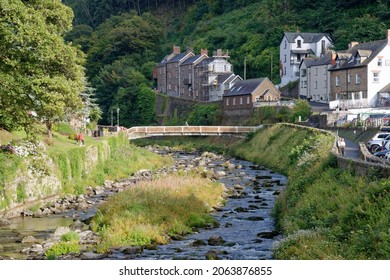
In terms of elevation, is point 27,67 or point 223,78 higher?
point 223,78

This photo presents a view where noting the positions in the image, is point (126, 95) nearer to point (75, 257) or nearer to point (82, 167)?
point (82, 167)

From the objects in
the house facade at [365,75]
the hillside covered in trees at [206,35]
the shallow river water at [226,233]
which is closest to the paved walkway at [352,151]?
the shallow river water at [226,233]

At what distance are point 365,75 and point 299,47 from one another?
74.7 feet

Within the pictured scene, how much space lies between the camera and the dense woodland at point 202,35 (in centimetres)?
9619

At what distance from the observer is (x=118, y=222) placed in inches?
1048

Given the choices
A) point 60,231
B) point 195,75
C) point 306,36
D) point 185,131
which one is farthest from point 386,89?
point 60,231

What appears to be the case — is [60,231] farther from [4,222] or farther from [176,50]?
[176,50]

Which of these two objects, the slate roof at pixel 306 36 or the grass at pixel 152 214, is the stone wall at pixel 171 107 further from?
the grass at pixel 152 214

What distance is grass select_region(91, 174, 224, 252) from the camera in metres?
25.1

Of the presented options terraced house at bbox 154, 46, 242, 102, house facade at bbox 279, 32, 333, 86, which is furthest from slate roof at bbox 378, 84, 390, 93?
terraced house at bbox 154, 46, 242, 102

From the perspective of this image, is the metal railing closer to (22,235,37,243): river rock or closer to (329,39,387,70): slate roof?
(329,39,387,70): slate roof

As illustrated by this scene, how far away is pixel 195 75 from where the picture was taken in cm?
10481

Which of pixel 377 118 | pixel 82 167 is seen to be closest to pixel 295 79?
pixel 377 118

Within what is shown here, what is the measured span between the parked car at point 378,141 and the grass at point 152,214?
12417 millimetres
